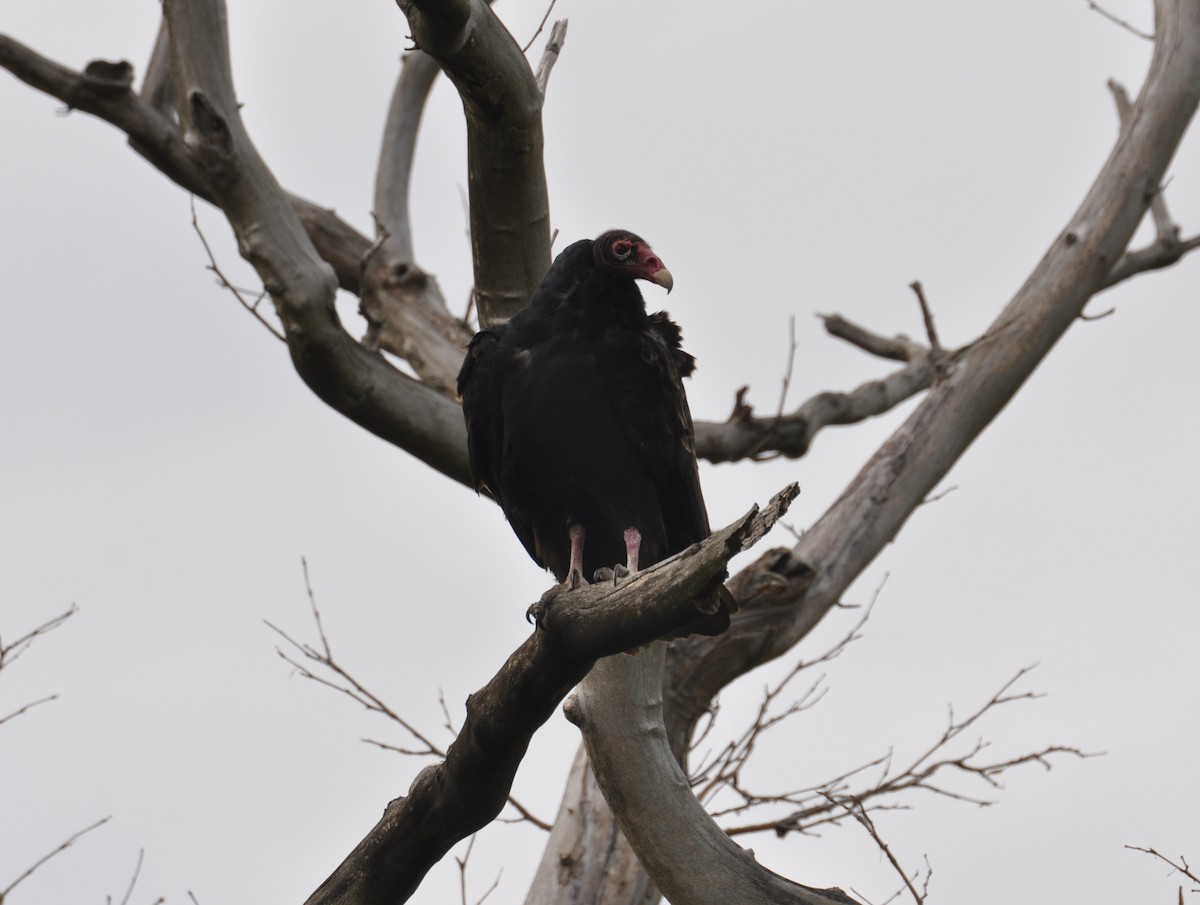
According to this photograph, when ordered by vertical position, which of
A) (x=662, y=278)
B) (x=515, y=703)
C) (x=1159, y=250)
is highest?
A: (x=1159, y=250)

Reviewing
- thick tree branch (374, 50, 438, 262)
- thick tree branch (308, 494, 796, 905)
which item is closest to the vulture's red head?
thick tree branch (308, 494, 796, 905)

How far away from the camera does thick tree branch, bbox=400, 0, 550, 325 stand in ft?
13.7

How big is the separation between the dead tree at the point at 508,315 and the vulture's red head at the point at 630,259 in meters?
0.48

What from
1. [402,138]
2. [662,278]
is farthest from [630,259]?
[402,138]

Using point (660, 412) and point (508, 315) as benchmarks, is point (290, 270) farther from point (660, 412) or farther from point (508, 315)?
point (660, 412)

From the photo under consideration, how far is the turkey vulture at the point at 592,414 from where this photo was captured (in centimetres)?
444

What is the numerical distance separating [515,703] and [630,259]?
6.21 ft

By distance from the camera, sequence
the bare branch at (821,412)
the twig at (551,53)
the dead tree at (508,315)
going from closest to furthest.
→ 1. the dead tree at (508,315)
2. the twig at (551,53)
3. the bare branch at (821,412)

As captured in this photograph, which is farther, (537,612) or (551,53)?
(551,53)

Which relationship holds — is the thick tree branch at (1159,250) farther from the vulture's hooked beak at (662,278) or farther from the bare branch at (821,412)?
→ the vulture's hooked beak at (662,278)

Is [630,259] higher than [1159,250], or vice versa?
[1159,250]

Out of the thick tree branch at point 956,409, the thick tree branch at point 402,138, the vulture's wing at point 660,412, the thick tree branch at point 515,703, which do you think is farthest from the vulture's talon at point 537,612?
the thick tree branch at point 402,138

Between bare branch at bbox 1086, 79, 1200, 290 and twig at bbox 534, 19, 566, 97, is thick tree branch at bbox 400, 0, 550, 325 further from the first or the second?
bare branch at bbox 1086, 79, 1200, 290

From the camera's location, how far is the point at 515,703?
335 cm
